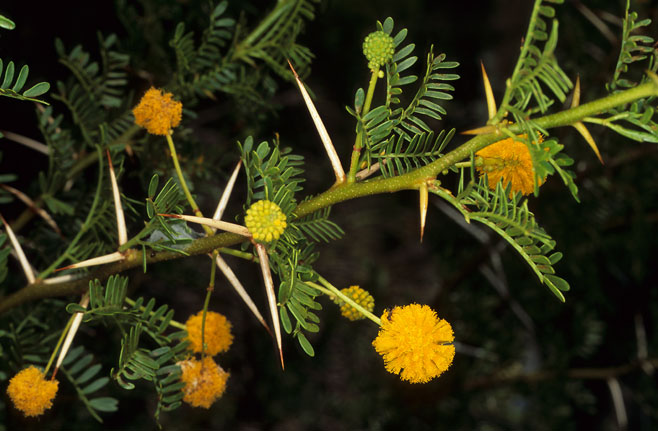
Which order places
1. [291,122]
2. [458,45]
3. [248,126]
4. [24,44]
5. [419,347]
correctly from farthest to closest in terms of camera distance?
[458,45] → [291,122] → [24,44] → [248,126] → [419,347]

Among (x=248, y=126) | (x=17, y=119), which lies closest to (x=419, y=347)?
(x=248, y=126)

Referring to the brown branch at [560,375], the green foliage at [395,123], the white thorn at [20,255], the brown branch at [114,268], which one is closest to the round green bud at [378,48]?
the green foliage at [395,123]

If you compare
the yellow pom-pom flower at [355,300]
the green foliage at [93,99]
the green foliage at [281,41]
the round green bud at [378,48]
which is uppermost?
the round green bud at [378,48]

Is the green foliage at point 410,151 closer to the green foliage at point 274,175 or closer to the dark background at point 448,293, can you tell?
the green foliage at point 274,175

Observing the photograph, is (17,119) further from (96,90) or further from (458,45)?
(458,45)

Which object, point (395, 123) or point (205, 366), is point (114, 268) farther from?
point (395, 123)

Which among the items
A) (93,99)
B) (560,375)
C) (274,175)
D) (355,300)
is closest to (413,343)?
(355,300)

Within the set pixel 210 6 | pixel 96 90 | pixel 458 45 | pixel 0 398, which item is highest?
pixel 210 6
